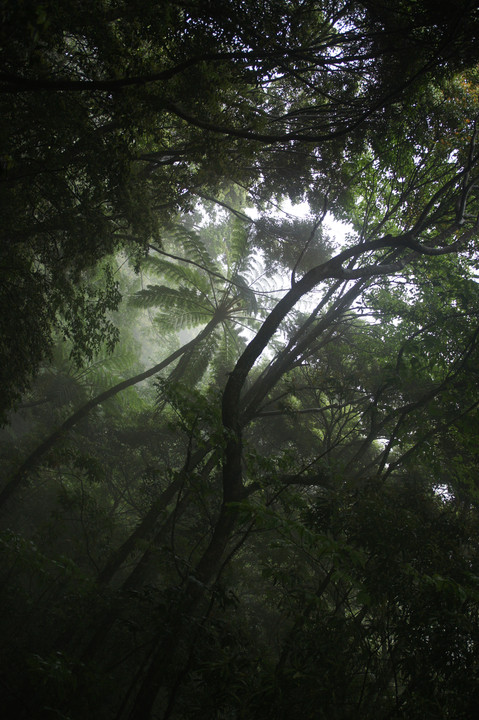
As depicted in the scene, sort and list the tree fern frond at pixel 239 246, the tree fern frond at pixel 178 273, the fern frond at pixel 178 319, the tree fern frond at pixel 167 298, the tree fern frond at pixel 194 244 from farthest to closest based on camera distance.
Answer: the fern frond at pixel 178 319, the tree fern frond at pixel 167 298, the tree fern frond at pixel 239 246, the tree fern frond at pixel 178 273, the tree fern frond at pixel 194 244

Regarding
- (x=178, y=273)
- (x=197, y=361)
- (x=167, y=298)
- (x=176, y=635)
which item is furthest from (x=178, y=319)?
(x=176, y=635)

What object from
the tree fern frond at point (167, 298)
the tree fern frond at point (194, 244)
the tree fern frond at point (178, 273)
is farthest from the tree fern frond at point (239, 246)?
the tree fern frond at point (167, 298)

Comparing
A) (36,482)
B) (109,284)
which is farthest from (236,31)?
(36,482)

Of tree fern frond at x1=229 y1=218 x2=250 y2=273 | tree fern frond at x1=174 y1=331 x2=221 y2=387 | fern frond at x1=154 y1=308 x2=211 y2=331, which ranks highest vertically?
tree fern frond at x1=229 y1=218 x2=250 y2=273

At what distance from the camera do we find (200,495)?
155 inches

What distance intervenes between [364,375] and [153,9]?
7656 millimetres

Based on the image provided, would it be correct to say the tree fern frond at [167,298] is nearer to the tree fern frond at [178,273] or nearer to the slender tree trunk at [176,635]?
the tree fern frond at [178,273]

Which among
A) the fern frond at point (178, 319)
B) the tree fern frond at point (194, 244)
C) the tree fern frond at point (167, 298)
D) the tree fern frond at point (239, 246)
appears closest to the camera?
the tree fern frond at point (194, 244)

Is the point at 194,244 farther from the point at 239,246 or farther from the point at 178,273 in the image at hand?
the point at 239,246

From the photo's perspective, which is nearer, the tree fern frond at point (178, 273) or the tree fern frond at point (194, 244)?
the tree fern frond at point (194, 244)

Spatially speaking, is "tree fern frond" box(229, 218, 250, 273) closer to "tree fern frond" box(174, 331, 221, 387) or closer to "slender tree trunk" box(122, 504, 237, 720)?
"tree fern frond" box(174, 331, 221, 387)

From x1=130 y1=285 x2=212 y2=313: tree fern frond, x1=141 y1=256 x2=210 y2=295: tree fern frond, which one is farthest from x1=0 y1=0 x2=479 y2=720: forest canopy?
x1=130 y1=285 x2=212 y2=313: tree fern frond

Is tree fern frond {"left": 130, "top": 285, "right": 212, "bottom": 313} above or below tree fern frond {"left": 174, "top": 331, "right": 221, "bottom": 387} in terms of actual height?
above

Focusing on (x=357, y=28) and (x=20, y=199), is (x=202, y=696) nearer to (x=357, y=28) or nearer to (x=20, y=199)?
(x=20, y=199)
